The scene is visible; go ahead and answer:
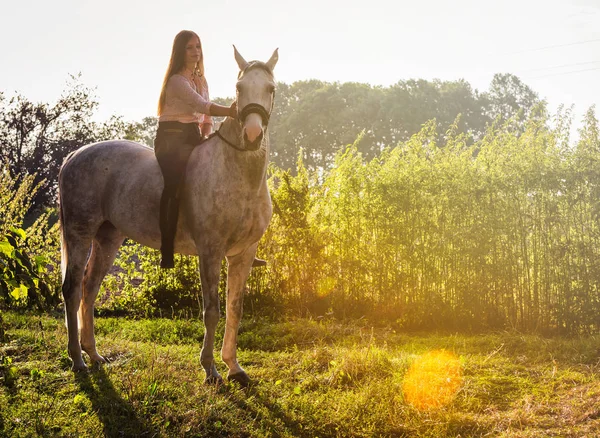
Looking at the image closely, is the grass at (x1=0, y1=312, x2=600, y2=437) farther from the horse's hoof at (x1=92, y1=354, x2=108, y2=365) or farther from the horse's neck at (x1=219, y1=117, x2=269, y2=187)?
the horse's neck at (x1=219, y1=117, x2=269, y2=187)

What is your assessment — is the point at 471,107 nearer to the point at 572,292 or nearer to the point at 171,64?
the point at 572,292

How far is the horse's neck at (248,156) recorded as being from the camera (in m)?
4.60

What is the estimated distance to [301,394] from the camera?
15.5 ft

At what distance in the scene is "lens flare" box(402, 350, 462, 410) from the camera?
440cm

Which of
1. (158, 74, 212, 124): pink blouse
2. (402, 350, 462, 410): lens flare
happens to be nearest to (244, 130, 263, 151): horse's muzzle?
(158, 74, 212, 124): pink blouse

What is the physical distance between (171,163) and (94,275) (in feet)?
5.62

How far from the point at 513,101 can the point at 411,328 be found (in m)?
38.6

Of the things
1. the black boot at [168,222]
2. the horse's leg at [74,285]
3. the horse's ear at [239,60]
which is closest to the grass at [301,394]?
the horse's leg at [74,285]

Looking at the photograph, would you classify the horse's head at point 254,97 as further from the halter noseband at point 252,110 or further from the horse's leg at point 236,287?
the horse's leg at point 236,287

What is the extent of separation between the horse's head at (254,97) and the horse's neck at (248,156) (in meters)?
0.24

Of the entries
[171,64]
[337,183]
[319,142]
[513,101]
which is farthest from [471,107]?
[171,64]

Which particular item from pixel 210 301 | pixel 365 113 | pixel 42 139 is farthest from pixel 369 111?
pixel 210 301

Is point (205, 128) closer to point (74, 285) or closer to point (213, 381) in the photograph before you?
point (74, 285)

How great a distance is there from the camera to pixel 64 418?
3.85 m
